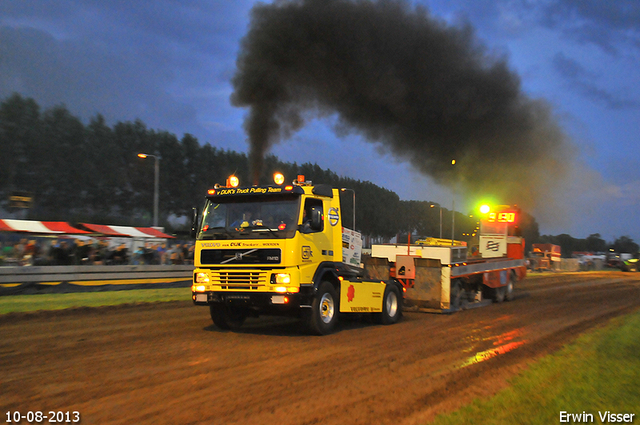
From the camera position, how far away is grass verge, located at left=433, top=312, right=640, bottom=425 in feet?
15.3

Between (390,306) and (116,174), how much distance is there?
37.3m

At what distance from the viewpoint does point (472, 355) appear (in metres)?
7.56

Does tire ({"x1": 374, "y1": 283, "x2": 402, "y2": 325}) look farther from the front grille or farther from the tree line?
the tree line

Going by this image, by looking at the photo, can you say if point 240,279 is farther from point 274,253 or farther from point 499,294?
point 499,294

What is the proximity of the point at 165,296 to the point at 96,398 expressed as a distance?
10.7 meters

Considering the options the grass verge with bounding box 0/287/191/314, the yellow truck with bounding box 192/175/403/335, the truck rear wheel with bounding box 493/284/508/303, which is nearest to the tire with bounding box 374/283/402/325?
the yellow truck with bounding box 192/175/403/335

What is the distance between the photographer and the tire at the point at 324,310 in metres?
Result: 8.62

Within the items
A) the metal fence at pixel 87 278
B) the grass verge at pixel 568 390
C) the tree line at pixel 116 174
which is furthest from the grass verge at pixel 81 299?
the tree line at pixel 116 174

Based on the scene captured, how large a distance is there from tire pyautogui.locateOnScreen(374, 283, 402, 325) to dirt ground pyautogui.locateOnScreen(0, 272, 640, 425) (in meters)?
0.34

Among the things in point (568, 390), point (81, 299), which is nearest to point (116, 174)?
point (81, 299)

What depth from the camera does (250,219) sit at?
8.77 m

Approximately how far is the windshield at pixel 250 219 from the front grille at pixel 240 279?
617 mm

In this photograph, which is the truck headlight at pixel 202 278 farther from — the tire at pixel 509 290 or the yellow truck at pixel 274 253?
the tire at pixel 509 290

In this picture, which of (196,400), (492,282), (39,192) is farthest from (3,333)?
(39,192)
